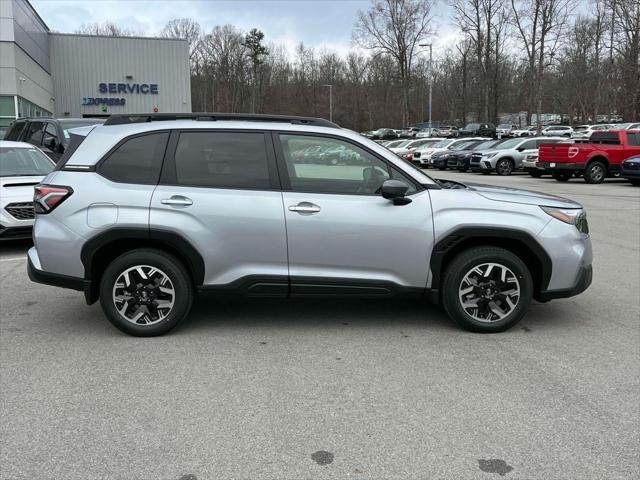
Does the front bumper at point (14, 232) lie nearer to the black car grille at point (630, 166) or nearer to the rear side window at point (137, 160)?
the rear side window at point (137, 160)

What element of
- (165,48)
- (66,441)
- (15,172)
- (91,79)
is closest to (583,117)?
(165,48)

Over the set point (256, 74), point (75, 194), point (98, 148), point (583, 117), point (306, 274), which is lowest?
point (306, 274)

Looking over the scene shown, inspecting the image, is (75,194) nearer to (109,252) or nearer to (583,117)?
(109,252)

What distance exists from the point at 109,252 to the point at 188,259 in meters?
0.70

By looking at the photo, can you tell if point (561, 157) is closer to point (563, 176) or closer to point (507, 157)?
point (563, 176)

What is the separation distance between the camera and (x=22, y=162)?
9.79m

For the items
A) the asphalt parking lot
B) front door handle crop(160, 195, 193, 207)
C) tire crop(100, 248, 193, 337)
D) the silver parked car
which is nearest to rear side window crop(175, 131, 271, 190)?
front door handle crop(160, 195, 193, 207)

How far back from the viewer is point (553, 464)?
3012 millimetres

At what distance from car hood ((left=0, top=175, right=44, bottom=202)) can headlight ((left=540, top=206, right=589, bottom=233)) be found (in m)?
6.98

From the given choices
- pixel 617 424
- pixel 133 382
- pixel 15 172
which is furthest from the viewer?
pixel 15 172

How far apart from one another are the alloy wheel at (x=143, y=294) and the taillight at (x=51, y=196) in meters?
0.77

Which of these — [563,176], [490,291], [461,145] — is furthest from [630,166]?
[490,291]

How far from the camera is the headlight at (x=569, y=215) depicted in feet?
16.5

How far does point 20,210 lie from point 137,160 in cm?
446
